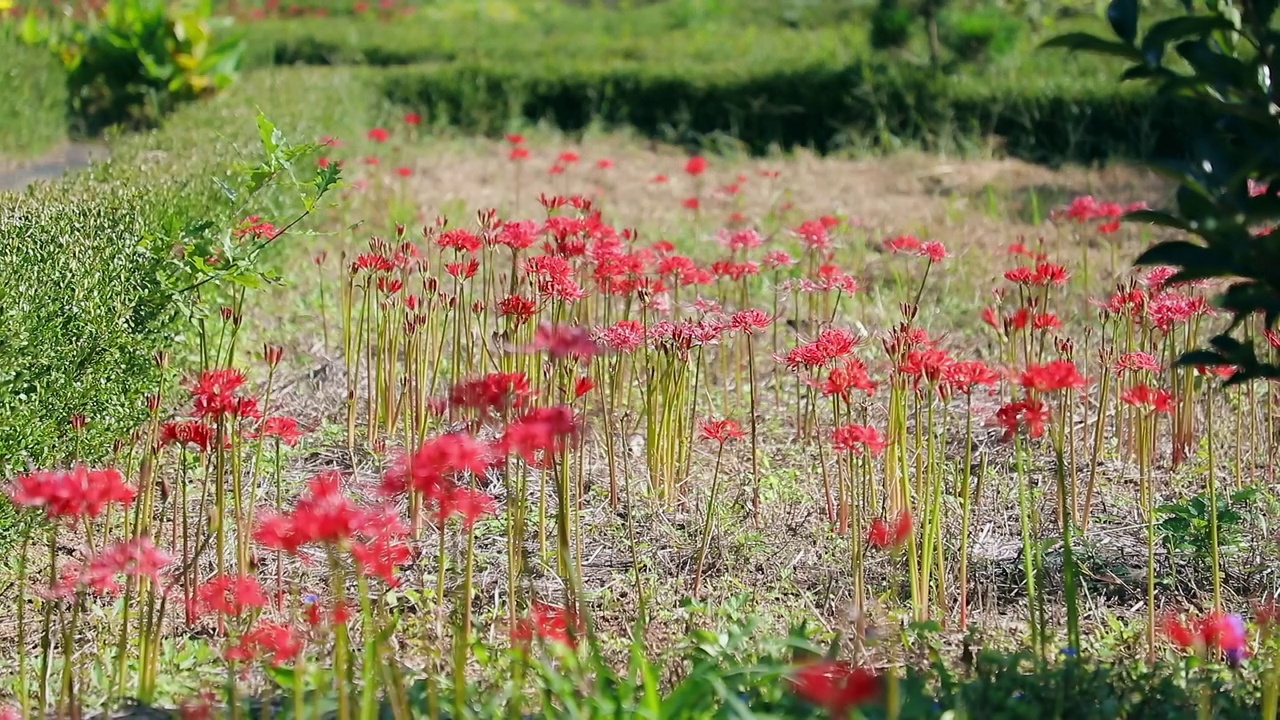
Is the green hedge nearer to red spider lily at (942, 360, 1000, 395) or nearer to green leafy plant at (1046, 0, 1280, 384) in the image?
red spider lily at (942, 360, 1000, 395)

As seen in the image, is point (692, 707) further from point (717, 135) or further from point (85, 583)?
point (717, 135)

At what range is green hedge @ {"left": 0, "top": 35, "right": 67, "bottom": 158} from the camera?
30.0 ft

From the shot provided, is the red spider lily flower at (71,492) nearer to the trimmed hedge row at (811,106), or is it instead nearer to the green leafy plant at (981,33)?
the trimmed hedge row at (811,106)

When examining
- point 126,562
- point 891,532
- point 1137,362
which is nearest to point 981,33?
point 1137,362

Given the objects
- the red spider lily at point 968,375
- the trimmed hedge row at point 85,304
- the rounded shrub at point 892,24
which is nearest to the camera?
the red spider lily at point 968,375

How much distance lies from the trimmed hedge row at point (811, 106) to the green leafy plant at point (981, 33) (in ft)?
1.77

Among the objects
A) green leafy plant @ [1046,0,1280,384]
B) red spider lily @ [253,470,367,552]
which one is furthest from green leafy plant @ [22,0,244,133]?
green leafy plant @ [1046,0,1280,384]

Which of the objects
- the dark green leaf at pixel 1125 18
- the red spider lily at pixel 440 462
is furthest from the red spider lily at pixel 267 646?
the dark green leaf at pixel 1125 18

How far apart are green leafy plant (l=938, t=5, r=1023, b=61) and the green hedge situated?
703cm

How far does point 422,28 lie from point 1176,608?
42.3 ft

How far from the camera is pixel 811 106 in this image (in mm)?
10680

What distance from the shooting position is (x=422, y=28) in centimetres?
1493

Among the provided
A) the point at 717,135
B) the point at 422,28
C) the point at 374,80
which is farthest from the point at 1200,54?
the point at 422,28

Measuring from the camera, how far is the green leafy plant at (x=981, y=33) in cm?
1095
